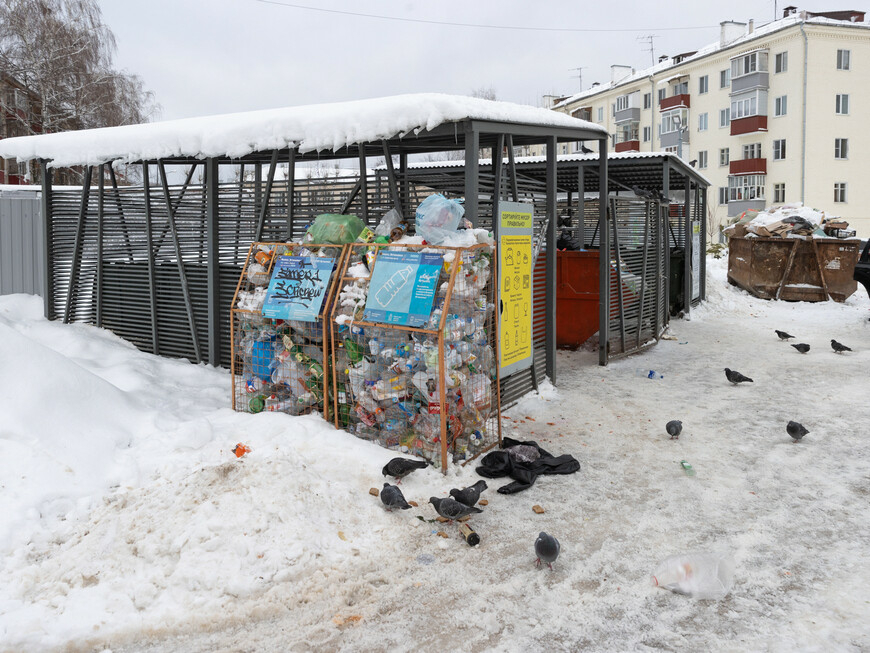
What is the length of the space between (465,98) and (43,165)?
5609 millimetres

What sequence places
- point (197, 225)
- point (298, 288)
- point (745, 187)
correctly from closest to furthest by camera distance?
point (298, 288) < point (197, 225) < point (745, 187)

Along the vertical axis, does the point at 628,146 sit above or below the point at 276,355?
above

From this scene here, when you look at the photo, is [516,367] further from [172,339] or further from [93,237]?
[93,237]

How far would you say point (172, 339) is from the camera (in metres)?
8.38

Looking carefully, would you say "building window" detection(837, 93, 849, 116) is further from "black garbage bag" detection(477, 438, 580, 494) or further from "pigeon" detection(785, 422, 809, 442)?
"black garbage bag" detection(477, 438, 580, 494)

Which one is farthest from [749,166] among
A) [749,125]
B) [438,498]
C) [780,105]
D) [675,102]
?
[438,498]

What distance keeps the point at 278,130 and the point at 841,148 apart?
112 ft

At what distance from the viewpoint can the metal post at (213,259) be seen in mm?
7785

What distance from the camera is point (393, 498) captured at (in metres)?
4.59

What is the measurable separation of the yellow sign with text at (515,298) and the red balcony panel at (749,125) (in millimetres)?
32756

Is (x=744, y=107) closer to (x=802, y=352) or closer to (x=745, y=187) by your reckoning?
(x=745, y=187)

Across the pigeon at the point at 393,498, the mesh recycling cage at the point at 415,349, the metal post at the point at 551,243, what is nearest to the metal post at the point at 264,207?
the mesh recycling cage at the point at 415,349

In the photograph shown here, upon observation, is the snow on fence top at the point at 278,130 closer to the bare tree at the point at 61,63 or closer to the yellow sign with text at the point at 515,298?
the yellow sign with text at the point at 515,298

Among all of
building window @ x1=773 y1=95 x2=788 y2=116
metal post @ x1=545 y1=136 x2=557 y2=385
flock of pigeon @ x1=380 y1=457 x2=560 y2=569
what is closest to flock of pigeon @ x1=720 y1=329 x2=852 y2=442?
metal post @ x1=545 y1=136 x2=557 y2=385
